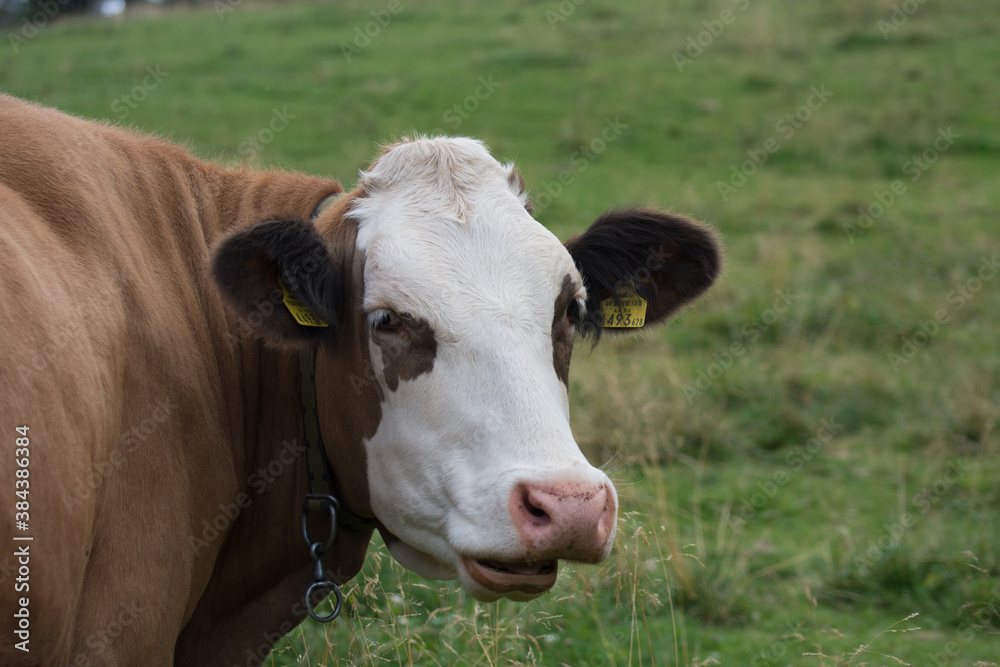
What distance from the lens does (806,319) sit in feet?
27.3

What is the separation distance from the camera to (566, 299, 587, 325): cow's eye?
9.93 feet

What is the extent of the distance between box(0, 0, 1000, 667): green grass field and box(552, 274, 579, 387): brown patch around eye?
0.91 m

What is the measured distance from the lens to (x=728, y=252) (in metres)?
9.66

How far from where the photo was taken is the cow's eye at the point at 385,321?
2768 mm

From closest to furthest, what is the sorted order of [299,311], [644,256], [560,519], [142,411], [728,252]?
1. [560,519]
2. [142,411]
3. [299,311]
4. [644,256]
5. [728,252]

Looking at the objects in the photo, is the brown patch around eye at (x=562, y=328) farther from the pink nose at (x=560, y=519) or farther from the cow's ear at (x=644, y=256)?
the pink nose at (x=560, y=519)

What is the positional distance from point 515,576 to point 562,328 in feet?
2.56

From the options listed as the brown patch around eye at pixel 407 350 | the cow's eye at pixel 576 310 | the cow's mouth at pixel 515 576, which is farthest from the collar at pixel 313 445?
the cow's eye at pixel 576 310

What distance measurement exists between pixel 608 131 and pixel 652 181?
160 centimetres

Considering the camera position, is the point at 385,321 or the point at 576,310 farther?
the point at 576,310

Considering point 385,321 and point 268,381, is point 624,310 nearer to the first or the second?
point 385,321

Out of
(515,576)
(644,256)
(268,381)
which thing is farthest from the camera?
(644,256)

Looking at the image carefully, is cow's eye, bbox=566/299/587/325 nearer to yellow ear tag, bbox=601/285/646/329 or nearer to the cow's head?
the cow's head

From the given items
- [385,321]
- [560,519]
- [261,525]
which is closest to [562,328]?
[385,321]
